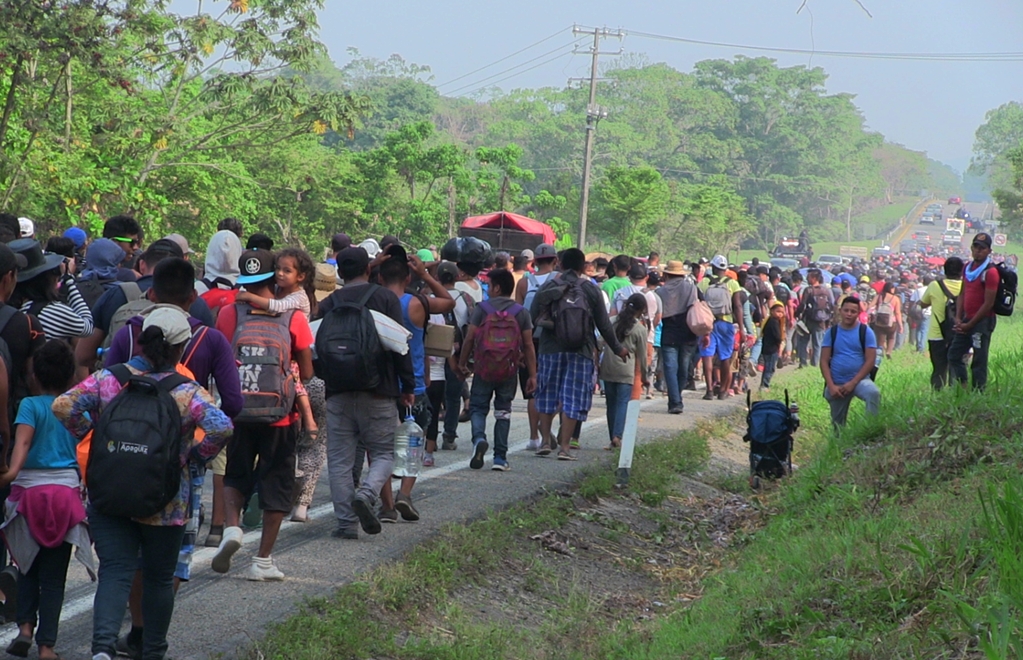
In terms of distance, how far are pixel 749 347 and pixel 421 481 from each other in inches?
424

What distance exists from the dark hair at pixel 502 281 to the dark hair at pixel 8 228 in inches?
138

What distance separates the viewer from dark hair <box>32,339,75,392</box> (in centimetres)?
521

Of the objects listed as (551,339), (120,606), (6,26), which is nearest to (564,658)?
(120,606)

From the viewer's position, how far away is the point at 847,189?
5428 inches

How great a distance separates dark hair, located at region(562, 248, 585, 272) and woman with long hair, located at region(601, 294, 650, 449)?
0.92m

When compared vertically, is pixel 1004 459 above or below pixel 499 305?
below

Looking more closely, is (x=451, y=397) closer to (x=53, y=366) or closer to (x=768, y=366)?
(x=53, y=366)

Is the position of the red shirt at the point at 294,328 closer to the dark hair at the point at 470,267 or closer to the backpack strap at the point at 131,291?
the backpack strap at the point at 131,291

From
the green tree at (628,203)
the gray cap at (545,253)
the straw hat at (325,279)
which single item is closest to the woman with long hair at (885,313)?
the gray cap at (545,253)

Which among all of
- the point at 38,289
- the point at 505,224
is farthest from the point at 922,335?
the point at 38,289

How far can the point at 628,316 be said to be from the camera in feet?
38.6

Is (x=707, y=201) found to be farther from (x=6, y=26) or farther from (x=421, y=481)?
(x=421, y=481)

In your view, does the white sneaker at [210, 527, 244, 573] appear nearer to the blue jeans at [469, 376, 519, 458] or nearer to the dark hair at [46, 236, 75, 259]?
the dark hair at [46, 236, 75, 259]

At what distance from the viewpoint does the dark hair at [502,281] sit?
9914 mm
